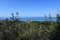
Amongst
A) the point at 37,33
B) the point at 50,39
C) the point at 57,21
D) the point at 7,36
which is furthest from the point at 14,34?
the point at 57,21

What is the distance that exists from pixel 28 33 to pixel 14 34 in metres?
0.45

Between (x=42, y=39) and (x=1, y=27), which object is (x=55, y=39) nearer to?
(x=42, y=39)

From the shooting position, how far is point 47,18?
318 inches

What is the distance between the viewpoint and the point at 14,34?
675cm

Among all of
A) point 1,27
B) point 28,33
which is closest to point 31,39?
point 28,33

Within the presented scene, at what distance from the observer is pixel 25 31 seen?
691 centimetres

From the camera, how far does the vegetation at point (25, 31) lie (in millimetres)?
6680

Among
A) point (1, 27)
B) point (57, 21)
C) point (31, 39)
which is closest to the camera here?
point (31, 39)

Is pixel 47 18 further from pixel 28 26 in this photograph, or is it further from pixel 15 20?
pixel 15 20

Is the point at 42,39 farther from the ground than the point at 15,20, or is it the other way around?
the point at 15,20

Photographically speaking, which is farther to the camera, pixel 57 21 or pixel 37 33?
pixel 57 21

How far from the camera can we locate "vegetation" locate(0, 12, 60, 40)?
21.9 ft

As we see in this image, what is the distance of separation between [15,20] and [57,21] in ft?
5.20

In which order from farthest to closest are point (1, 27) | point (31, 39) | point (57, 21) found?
point (57, 21)
point (1, 27)
point (31, 39)
